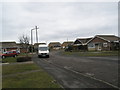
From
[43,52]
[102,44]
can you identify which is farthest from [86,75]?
[102,44]

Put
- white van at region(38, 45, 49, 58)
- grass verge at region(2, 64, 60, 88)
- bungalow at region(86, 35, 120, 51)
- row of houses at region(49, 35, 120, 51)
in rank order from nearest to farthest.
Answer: grass verge at region(2, 64, 60, 88) < white van at region(38, 45, 49, 58) < bungalow at region(86, 35, 120, 51) < row of houses at region(49, 35, 120, 51)

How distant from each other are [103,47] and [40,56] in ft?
69.2

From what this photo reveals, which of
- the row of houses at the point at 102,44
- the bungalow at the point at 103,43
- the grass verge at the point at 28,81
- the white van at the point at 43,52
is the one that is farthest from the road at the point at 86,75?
the bungalow at the point at 103,43

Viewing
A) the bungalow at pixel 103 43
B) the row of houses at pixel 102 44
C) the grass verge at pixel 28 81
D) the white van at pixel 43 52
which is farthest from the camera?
the row of houses at pixel 102 44

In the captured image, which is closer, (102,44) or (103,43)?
(103,43)

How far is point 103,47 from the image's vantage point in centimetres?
4153

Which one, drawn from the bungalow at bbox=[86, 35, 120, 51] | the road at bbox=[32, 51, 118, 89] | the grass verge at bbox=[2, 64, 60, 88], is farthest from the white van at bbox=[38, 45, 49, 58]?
the bungalow at bbox=[86, 35, 120, 51]

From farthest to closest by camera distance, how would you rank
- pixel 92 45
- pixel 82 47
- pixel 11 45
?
1. pixel 11 45
2. pixel 82 47
3. pixel 92 45

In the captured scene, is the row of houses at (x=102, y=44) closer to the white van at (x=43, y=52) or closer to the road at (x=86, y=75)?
the white van at (x=43, y=52)

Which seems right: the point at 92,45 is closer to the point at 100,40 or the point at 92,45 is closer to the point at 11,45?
the point at 100,40

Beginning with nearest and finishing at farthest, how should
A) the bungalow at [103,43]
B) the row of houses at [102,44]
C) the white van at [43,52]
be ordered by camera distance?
the white van at [43,52]
the bungalow at [103,43]
the row of houses at [102,44]

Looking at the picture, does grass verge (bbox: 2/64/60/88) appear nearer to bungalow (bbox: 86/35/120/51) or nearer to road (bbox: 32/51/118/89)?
road (bbox: 32/51/118/89)

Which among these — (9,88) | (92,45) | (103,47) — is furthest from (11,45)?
(9,88)

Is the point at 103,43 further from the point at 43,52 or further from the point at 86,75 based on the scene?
the point at 86,75
